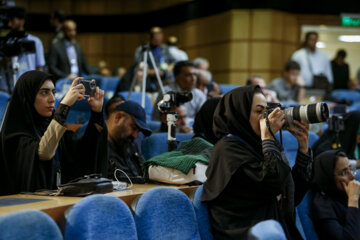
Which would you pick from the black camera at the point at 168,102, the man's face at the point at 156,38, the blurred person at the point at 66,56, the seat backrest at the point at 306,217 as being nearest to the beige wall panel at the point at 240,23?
the man's face at the point at 156,38

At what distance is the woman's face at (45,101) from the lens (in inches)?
117

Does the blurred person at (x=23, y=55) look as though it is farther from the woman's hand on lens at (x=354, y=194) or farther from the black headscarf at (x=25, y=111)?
the woman's hand on lens at (x=354, y=194)

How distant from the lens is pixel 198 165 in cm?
299

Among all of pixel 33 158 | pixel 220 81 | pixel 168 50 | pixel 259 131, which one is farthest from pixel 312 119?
pixel 220 81

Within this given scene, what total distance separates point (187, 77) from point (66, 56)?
1.89 metres

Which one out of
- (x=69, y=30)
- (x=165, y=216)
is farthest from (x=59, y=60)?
(x=165, y=216)

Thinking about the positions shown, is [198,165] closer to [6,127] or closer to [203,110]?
[203,110]

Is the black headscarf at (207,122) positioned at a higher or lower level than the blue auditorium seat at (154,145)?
higher

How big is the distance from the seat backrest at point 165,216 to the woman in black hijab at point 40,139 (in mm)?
636

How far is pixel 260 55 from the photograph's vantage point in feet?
31.4

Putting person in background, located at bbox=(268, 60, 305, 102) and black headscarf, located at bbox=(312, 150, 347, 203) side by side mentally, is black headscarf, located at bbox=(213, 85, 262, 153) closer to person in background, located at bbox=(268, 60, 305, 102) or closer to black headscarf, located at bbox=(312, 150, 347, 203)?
black headscarf, located at bbox=(312, 150, 347, 203)

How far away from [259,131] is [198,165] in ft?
1.61

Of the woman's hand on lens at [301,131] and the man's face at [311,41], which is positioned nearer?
the woman's hand on lens at [301,131]

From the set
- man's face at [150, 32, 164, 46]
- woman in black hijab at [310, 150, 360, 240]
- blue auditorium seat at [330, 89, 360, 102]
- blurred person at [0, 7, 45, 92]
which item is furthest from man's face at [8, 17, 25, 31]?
blue auditorium seat at [330, 89, 360, 102]
